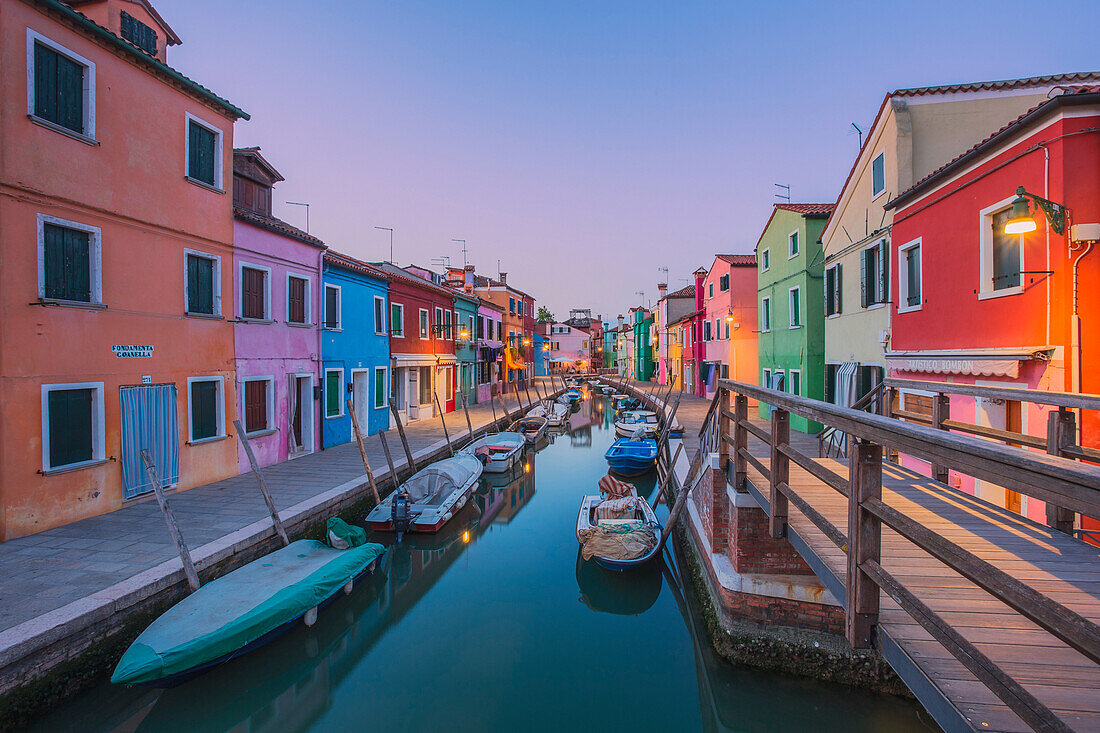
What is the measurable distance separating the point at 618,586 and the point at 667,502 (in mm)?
5156

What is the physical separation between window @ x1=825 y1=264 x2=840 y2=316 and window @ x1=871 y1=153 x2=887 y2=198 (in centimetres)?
277

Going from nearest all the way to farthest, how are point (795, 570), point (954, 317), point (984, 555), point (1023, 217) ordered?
point (984, 555), point (1023, 217), point (795, 570), point (954, 317)

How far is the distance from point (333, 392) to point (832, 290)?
592 inches

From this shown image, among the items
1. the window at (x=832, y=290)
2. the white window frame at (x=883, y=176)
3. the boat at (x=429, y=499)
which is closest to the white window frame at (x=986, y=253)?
the white window frame at (x=883, y=176)

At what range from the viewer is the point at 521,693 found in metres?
6.89

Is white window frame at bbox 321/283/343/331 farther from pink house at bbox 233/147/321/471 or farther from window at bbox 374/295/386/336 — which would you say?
window at bbox 374/295/386/336

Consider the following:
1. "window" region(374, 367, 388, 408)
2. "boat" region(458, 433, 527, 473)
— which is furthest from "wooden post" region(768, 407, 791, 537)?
"window" region(374, 367, 388, 408)

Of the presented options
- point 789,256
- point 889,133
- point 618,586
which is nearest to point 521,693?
point 618,586

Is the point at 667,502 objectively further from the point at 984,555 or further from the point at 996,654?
the point at 996,654

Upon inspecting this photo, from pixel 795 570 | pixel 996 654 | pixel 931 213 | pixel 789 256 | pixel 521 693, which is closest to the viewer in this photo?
pixel 996 654

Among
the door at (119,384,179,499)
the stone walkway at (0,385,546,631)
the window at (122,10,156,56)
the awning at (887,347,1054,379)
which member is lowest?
the stone walkway at (0,385,546,631)

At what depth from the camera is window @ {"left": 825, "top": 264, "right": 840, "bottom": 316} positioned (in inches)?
579

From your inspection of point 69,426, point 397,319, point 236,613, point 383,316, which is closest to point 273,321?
point 69,426

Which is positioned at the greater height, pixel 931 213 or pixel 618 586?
pixel 931 213
